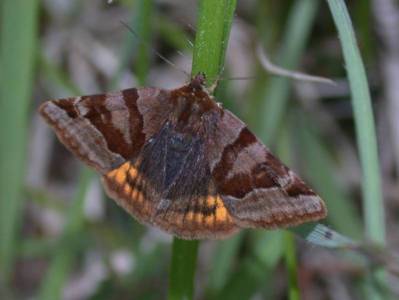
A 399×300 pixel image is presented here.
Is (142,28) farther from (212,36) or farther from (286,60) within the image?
(286,60)

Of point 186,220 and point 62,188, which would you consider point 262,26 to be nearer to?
point 62,188

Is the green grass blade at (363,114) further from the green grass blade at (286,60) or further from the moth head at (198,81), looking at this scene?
the green grass blade at (286,60)

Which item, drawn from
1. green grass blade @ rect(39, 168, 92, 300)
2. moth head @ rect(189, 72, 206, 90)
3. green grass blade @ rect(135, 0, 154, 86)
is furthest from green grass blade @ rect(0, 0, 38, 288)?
moth head @ rect(189, 72, 206, 90)

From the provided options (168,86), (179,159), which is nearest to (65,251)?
(179,159)

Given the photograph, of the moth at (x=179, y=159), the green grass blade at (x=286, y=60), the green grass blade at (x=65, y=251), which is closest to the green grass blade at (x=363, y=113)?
the moth at (x=179, y=159)

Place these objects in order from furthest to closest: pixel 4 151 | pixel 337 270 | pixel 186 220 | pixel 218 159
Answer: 1. pixel 337 270
2. pixel 4 151
3. pixel 218 159
4. pixel 186 220

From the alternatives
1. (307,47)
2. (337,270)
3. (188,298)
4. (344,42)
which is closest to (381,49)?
(307,47)
